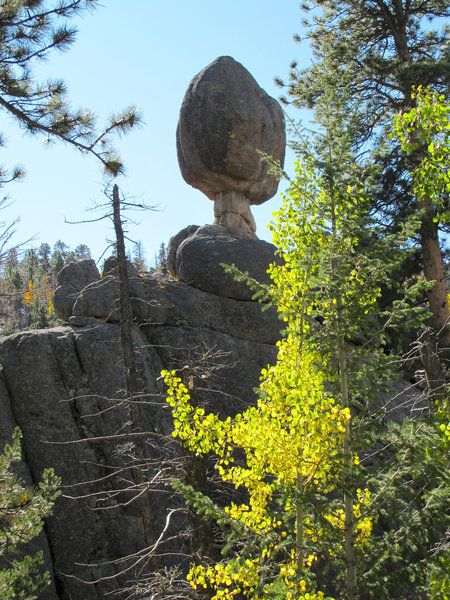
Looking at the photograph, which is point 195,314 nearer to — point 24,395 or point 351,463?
point 24,395

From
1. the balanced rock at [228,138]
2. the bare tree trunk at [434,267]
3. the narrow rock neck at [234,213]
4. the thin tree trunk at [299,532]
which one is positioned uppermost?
the balanced rock at [228,138]

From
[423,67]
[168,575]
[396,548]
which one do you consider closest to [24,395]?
[168,575]

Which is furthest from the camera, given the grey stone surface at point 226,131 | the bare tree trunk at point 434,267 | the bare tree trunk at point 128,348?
the grey stone surface at point 226,131

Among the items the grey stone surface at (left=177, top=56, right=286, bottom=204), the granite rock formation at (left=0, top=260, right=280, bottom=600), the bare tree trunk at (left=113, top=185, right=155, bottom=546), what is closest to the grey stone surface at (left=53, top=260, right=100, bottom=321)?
the granite rock formation at (left=0, top=260, right=280, bottom=600)

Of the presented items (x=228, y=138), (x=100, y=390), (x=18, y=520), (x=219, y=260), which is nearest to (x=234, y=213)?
(x=228, y=138)

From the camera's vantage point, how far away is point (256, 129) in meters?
15.7

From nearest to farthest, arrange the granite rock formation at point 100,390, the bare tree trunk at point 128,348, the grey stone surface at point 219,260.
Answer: the bare tree trunk at point 128,348 < the granite rock formation at point 100,390 < the grey stone surface at point 219,260

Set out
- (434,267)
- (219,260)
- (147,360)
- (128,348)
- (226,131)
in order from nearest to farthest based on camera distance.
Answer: (128,348), (147,360), (219,260), (434,267), (226,131)

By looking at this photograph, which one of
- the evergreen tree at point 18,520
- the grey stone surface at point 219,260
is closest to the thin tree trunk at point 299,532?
the evergreen tree at point 18,520

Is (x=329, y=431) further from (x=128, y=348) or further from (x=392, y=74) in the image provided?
(x=392, y=74)

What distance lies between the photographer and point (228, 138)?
50.5 feet

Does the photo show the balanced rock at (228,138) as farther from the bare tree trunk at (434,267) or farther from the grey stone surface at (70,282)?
the bare tree trunk at (434,267)

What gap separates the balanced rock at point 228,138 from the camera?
15453 mm

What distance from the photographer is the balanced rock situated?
608 inches
